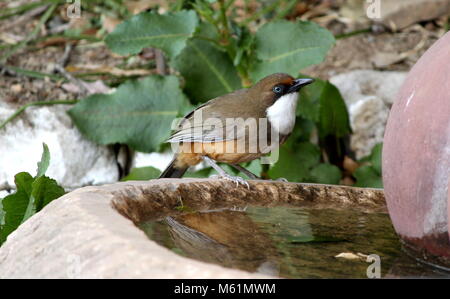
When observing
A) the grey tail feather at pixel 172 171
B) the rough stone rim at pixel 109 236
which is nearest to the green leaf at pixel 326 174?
the grey tail feather at pixel 172 171

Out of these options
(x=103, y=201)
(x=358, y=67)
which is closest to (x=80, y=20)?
(x=358, y=67)

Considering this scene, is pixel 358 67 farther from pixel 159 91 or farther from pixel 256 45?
pixel 159 91

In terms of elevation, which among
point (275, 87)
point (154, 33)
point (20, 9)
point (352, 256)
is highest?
point (20, 9)

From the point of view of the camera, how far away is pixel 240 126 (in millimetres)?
4648

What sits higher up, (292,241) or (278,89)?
(278,89)

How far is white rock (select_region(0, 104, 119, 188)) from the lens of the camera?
577 centimetres

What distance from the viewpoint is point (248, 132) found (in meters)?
4.64

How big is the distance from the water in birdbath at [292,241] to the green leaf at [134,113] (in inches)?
96.1

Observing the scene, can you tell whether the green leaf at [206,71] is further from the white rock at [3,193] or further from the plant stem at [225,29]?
the white rock at [3,193]

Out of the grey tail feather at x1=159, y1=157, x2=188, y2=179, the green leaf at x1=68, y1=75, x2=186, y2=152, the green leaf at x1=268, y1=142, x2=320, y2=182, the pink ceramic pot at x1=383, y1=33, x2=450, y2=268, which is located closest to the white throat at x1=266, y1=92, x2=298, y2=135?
the grey tail feather at x1=159, y1=157, x2=188, y2=179

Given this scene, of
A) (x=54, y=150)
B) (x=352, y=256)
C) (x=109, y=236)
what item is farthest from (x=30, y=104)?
(x=109, y=236)

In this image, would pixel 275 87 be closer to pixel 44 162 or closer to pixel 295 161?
pixel 295 161

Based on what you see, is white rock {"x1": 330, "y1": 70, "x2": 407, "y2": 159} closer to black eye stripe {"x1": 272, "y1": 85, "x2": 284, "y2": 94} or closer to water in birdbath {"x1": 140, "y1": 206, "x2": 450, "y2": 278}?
black eye stripe {"x1": 272, "y1": 85, "x2": 284, "y2": 94}

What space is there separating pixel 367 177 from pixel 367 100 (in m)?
0.79
